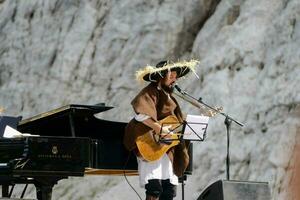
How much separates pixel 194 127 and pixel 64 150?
130cm

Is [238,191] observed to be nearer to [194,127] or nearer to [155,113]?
[194,127]


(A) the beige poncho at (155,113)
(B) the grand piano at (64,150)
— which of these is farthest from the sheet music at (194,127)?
(B) the grand piano at (64,150)

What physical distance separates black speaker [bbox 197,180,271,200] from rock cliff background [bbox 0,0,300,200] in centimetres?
297

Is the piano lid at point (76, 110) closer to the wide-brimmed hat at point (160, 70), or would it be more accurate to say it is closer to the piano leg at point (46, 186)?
the wide-brimmed hat at point (160, 70)

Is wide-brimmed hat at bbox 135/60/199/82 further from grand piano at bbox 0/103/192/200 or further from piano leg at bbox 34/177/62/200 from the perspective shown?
piano leg at bbox 34/177/62/200

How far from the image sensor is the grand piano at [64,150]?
8.29 meters

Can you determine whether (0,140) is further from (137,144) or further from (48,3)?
(48,3)

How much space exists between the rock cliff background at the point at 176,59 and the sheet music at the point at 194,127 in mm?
3329

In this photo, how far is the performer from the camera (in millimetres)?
8180

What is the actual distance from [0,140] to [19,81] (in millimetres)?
8464

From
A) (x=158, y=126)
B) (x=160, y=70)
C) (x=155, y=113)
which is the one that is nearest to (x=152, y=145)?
(x=158, y=126)

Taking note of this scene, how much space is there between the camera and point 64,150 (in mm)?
8328

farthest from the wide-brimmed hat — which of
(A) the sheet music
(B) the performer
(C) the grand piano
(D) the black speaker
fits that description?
(D) the black speaker

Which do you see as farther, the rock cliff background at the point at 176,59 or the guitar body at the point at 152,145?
the rock cliff background at the point at 176,59
